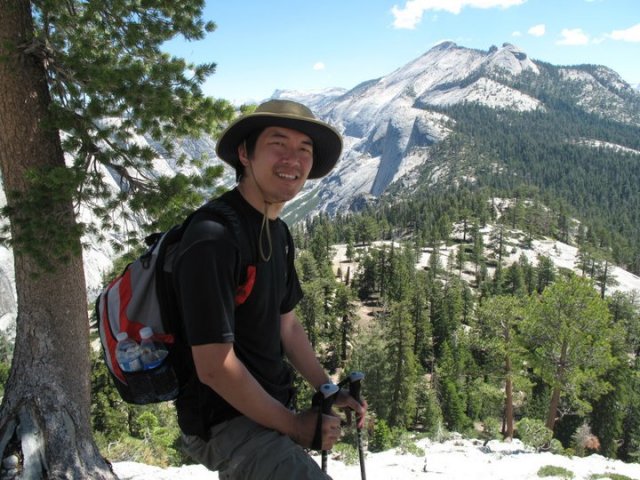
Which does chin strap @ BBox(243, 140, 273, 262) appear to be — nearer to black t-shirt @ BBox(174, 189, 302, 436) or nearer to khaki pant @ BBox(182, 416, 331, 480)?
black t-shirt @ BBox(174, 189, 302, 436)

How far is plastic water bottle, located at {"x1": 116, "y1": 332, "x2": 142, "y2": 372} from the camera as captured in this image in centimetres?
225

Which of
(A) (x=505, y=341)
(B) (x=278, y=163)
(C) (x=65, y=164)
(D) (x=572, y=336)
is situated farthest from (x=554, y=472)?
(A) (x=505, y=341)

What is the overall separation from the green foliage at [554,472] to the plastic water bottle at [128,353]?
863 cm

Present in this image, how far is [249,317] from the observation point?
2.36m

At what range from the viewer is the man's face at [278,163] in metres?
2.47

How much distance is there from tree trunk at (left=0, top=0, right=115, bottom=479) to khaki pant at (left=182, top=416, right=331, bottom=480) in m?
3.49

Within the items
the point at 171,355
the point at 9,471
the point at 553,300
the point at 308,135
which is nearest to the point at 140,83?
the point at 308,135

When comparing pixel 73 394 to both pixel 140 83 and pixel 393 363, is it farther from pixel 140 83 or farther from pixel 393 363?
pixel 393 363

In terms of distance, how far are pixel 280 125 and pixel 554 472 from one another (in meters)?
9.14

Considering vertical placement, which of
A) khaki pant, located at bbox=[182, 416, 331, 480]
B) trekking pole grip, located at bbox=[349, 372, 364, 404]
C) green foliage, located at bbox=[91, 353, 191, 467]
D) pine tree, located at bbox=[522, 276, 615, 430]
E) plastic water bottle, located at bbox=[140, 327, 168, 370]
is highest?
plastic water bottle, located at bbox=[140, 327, 168, 370]

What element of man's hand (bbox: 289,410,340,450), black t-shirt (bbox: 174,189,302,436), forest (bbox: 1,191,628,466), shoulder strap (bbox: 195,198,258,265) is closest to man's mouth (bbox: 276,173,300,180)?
black t-shirt (bbox: 174,189,302,436)

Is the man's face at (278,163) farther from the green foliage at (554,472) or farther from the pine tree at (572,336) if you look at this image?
the pine tree at (572,336)

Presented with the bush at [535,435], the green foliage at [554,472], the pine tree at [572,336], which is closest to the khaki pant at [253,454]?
the green foliage at [554,472]

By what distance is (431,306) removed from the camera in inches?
2480
